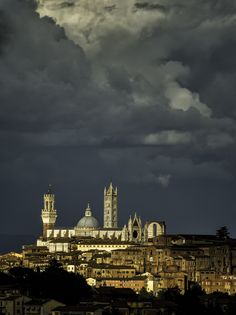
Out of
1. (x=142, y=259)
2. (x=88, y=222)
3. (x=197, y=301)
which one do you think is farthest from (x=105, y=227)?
(x=197, y=301)

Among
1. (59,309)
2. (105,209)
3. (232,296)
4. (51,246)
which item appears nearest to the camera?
(59,309)

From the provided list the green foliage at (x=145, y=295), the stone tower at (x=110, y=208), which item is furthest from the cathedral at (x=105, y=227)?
the green foliage at (x=145, y=295)

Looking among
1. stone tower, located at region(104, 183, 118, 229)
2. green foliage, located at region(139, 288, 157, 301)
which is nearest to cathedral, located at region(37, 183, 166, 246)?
stone tower, located at region(104, 183, 118, 229)

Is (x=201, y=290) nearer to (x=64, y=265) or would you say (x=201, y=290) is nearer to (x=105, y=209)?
(x=64, y=265)

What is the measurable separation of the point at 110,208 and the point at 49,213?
8.56 metres

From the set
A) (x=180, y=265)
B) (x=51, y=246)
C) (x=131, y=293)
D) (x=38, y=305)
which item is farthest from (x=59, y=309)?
(x=51, y=246)

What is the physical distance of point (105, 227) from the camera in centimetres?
16200

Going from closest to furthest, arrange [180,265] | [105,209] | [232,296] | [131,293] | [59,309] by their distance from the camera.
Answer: [59,309] → [131,293] → [232,296] → [180,265] → [105,209]

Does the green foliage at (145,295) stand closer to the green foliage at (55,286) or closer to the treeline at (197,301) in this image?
the treeline at (197,301)

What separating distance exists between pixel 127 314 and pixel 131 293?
34.5ft

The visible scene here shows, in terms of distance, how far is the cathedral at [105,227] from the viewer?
142 meters

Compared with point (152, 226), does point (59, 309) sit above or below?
below

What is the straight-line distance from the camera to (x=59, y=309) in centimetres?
8456

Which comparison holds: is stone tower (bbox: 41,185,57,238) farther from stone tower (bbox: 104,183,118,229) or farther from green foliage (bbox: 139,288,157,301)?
green foliage (bbox: 139,288,157,301)
